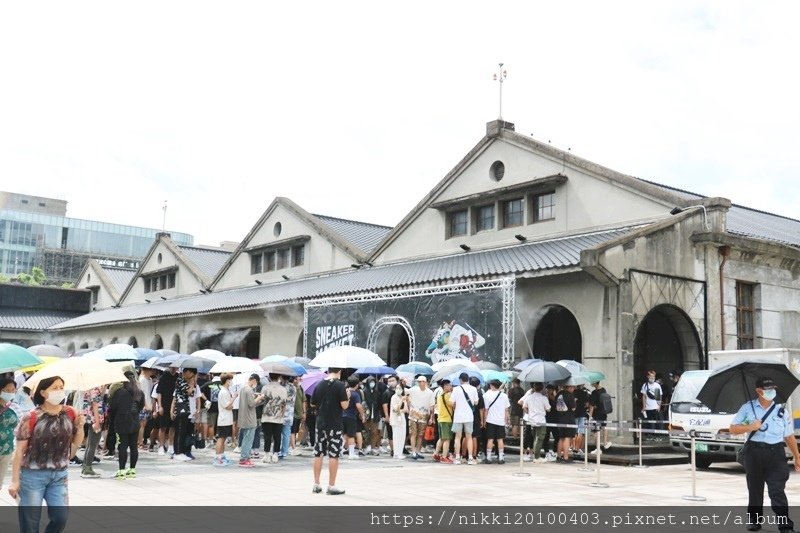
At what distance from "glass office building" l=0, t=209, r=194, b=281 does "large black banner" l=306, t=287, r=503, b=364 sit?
73780 millimetres

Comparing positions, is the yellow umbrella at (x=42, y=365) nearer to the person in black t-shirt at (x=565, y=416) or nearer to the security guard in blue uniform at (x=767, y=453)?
the security guard in blue uniform at (x=767, y=453)

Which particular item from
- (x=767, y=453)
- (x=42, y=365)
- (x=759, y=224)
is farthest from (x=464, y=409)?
(x=759, y=224)

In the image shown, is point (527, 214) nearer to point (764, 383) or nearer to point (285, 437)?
point (285, 437)

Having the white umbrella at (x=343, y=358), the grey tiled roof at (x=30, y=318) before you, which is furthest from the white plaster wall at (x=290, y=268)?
the grey tiled roof at (x=30, y=318)

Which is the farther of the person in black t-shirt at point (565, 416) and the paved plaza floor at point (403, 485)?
the person in black t-shirt at point (565, 416)

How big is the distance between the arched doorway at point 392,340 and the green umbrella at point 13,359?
1513 centimetres

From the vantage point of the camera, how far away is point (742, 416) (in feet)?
30.3

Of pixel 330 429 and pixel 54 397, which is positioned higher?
pixel 54 397

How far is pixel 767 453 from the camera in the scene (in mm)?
8891

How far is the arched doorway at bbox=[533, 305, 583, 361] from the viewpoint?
85.4ft

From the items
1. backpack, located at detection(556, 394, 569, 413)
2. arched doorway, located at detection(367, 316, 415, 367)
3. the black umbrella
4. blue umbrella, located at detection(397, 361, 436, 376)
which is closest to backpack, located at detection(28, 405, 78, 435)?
the black umbrella

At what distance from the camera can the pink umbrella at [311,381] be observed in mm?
19297

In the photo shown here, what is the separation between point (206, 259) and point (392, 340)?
73.3ft

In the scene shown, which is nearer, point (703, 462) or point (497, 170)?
point (703, 462)
